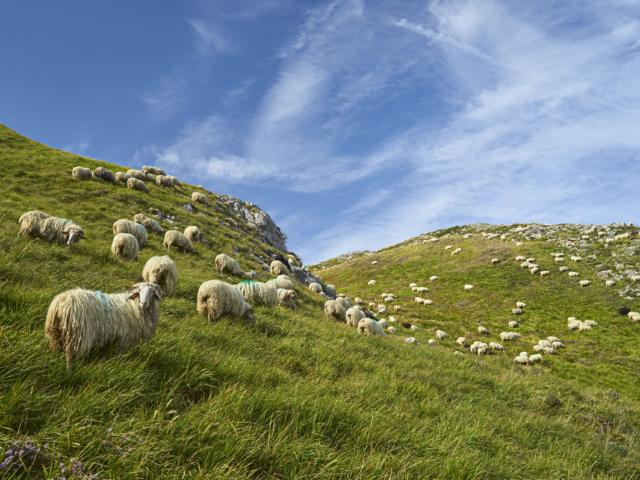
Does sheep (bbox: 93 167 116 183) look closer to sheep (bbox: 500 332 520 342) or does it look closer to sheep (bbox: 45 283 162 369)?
sheep (bbox: 45 283 162 369)

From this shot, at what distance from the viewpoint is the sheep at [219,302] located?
987cm

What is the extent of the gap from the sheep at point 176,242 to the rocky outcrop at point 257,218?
68.2 ft

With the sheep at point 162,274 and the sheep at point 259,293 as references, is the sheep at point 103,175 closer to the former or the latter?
the sheep at point 259,293

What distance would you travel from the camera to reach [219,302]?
987 centimetres

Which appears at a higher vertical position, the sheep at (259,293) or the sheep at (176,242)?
the sheep at (176,242)

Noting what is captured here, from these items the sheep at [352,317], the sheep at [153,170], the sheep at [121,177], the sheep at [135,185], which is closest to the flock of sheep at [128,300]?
the sheep at [352,317]

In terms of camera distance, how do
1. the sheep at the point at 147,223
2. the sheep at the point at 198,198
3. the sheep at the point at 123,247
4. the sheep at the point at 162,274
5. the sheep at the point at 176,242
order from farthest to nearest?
the sheep at the point at 198,198 → the sheep at the point at 147,223 → the sheep at the point at 176,242 → the sheep at the point at 123,247 → the sheep at the point at 162,274

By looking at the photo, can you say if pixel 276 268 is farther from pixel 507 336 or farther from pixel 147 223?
pixel 507 336

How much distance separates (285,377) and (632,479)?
7920 millimetres

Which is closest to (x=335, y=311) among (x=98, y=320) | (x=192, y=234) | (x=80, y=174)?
(x=192, y=234)

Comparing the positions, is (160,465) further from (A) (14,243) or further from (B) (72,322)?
(A) (14,243)

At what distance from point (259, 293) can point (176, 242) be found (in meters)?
9.26

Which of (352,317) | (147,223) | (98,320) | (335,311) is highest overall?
(147,223)

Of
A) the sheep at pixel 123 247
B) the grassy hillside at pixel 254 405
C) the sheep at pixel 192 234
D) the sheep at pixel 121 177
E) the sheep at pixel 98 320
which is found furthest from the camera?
the sheep at pixel 121 177
